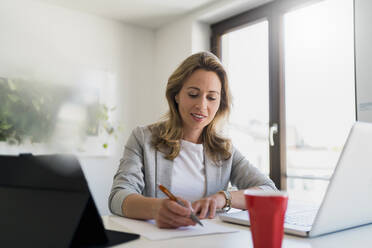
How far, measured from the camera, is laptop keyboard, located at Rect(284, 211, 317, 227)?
0.85 metres

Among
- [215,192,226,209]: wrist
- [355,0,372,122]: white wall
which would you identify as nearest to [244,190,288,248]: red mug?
[215,192,226,209]: wrist

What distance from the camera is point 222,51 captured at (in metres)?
3.29

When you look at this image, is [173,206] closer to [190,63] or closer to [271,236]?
[271,236]

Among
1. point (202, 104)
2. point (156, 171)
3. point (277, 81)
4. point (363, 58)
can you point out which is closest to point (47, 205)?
point (156, 171)

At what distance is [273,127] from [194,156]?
4.68ft

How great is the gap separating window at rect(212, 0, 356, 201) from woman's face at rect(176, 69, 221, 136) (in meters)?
1.38

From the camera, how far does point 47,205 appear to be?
0.60 m

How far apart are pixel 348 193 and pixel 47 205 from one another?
0.63m

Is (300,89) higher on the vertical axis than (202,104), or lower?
higher

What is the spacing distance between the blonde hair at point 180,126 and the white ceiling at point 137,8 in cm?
166

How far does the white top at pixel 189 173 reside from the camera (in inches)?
54.3

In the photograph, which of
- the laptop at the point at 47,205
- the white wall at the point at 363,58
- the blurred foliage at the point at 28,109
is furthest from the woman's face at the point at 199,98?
the blurred foliage at the point at 28,109

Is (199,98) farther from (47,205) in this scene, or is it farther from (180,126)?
(47,205)

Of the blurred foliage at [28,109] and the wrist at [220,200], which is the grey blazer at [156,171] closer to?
the wrist at [220,200]
